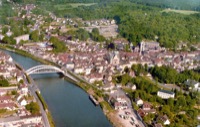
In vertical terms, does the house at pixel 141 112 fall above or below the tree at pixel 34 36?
below

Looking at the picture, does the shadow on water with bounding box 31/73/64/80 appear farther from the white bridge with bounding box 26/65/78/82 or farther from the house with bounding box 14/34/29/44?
the house with bounding box 14/34/29/44

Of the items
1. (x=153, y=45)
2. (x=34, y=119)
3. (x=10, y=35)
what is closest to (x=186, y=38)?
(x=153, y=45)

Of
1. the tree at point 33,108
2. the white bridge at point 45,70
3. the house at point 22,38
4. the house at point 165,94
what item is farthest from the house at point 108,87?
the house at point 22,38

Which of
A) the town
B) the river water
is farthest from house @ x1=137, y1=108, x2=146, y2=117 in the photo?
the river water

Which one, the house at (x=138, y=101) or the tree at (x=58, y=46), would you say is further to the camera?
the tree at (x=58, y=46)

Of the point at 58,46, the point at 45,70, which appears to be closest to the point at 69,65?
the point at 45,70

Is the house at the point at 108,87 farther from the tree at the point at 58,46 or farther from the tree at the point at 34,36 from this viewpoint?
the tree at the point at 34,36
